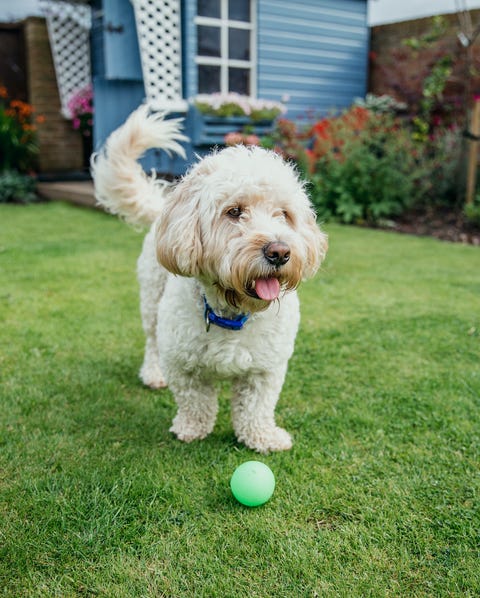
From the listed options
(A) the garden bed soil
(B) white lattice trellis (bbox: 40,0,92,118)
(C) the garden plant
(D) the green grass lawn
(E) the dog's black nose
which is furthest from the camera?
(B) white lattice trellis (bbox: 40,0,92,118)

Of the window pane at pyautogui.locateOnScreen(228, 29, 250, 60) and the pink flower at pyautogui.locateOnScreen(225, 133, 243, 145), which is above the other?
the window pane at pyautogui.locateOnScreen(228, 29, 250, 60)

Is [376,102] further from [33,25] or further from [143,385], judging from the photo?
[143,385]

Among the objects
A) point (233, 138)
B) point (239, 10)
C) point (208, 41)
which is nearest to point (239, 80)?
point (208, 41)

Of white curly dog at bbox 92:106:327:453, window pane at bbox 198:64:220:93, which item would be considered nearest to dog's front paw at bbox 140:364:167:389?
white curly dog at bbox 92:106:327:453

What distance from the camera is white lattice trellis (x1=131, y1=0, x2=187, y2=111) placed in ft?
30.5

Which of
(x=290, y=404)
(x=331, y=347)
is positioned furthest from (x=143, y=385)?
(x=331, y=347)

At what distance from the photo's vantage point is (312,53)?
11242mm

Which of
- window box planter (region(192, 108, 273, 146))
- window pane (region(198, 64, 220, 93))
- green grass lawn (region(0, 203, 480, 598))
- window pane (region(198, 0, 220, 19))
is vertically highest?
window pane (region(198, 0, 220, 19))

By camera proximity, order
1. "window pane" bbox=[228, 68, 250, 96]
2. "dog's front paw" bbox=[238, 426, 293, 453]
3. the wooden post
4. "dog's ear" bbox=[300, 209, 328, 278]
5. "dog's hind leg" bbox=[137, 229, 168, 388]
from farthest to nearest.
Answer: "window pane" bbox=[228, 68, 250, 96] < the wooden post < "dog's hind leg" bbox=[137, 229, 168, 388] < "dog's front paw" bbox=[238, 426, 293, 453] < "dog's ear" bbox=[300, 209, 328, 278]

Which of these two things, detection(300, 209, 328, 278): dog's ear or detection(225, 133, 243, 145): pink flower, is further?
detection(225, 133, 243, 145): pink flower

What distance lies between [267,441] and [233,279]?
939 mm

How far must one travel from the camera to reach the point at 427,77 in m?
10.2

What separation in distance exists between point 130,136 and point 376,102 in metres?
8.22

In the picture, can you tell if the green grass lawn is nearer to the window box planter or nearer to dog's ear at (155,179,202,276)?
dog's ear at (155,179,202,276)
